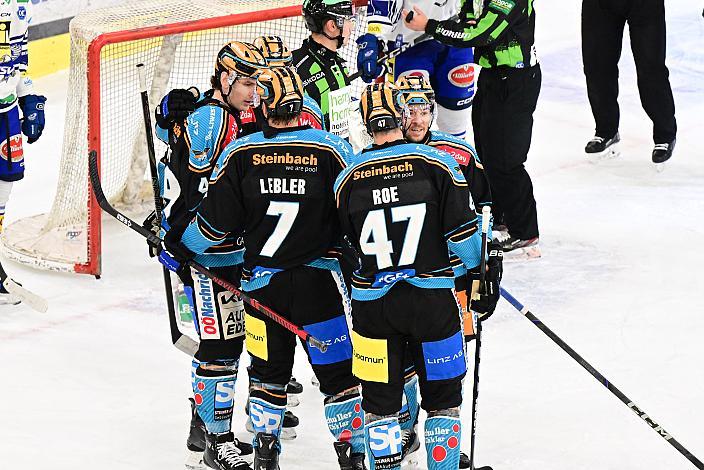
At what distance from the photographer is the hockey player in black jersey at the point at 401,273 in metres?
Result: 3.62

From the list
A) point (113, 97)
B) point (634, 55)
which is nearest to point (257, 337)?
point (113, 97)

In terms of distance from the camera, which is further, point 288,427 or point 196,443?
point 288,427

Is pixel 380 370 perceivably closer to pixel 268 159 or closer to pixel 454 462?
pixel 454 462

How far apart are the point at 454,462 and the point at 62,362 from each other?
2.09 meters

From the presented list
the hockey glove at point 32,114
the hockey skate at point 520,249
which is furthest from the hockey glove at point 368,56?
the hockey glove at point 32,114

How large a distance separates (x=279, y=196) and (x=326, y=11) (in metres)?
1.24

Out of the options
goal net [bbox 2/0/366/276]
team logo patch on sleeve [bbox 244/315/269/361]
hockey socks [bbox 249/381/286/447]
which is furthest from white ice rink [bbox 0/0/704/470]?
team logo patch on sleeve [bbox 244/315/269/361]

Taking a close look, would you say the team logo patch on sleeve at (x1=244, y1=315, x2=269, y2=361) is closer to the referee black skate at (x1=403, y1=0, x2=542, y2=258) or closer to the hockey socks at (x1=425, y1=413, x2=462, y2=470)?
the hockey socks at (x1=425, y1=413, x2=462, y2=470)

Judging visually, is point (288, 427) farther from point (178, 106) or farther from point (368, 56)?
point (368, 56)

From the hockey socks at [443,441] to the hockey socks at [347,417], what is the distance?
339 mm

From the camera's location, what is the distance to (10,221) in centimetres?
671

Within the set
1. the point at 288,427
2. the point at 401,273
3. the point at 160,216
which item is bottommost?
the point at 288,427

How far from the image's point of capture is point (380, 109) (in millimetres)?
3670

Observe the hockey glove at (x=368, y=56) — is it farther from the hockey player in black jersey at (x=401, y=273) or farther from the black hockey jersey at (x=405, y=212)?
the black hockey jersey at (x=405, y=212)
